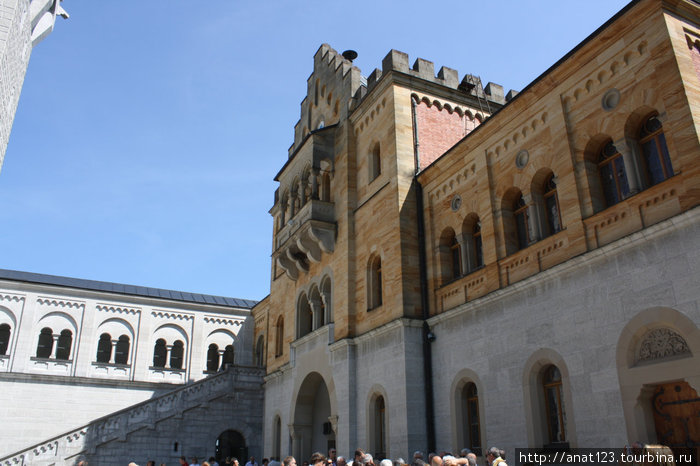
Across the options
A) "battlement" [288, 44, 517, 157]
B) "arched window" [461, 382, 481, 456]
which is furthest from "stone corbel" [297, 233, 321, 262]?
"arched window" [461, 382, 481, 456]

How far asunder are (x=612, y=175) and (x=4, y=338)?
3155cm

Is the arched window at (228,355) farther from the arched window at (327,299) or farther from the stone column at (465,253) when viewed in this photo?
the stone column at (465,253)

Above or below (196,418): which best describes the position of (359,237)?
above

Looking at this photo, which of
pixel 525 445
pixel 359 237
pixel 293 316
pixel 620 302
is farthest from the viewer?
pixel 293 316

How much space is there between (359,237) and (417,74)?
649 centimetres

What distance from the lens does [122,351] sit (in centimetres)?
3450

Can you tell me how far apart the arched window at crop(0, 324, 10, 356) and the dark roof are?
105 inches

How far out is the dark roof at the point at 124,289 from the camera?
1374 inches

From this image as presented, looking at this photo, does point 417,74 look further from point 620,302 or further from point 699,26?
point 620,302

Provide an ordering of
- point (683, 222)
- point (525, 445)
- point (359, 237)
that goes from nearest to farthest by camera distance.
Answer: point (683, 222), point (525, 445), point (359, 237)

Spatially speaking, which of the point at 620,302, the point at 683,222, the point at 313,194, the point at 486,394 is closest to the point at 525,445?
the point at 486,394

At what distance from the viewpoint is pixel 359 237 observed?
22.0 meters

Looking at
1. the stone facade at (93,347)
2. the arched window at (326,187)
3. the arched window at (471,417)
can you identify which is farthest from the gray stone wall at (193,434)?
the arched window at (471,417)

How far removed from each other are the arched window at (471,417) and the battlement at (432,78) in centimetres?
1149
